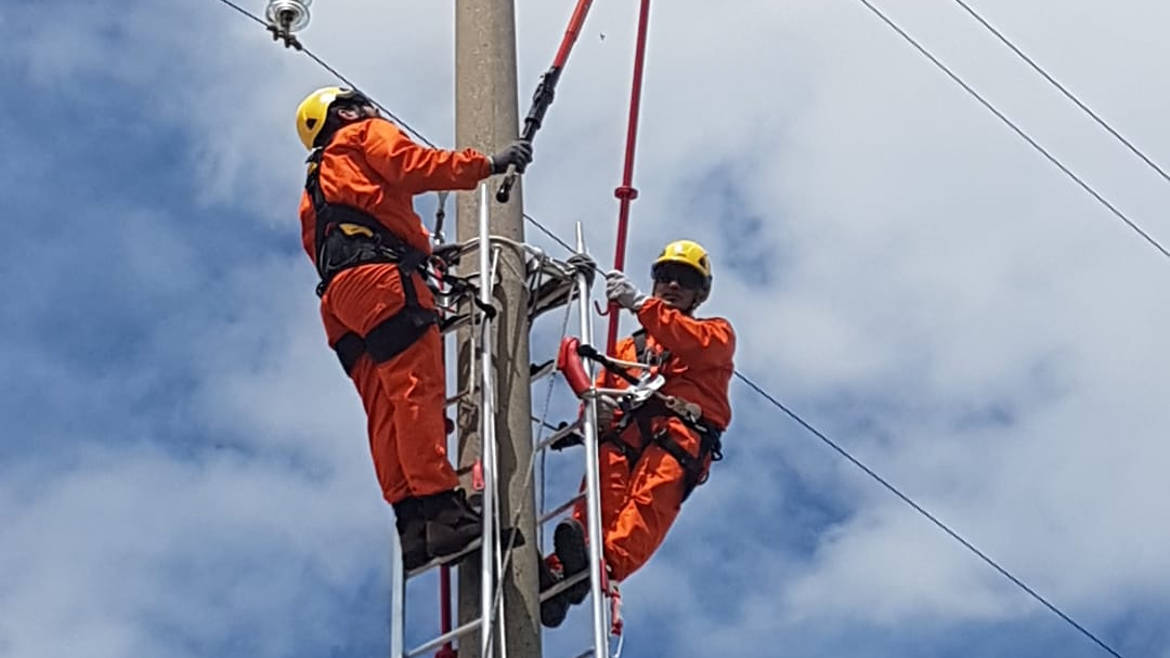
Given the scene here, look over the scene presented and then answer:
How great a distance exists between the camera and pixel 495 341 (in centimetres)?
732

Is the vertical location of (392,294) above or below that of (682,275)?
below

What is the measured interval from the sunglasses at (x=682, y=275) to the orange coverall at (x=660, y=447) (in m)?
0.31

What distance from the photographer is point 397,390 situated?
729 centimetres

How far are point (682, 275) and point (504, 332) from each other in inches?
86.5

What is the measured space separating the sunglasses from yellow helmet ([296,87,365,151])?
1.97 metres

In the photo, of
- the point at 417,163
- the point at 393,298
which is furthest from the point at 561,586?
the point at 417,163

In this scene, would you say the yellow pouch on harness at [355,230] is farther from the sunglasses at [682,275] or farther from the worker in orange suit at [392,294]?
the sunglasses at [682,275]

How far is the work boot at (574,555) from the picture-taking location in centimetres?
741

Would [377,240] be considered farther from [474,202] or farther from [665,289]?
[665,289]

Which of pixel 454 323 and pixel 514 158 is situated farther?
pixel 454 323

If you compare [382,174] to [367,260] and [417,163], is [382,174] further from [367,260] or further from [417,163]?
[367,260]

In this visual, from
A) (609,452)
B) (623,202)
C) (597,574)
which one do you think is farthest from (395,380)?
(623,202)

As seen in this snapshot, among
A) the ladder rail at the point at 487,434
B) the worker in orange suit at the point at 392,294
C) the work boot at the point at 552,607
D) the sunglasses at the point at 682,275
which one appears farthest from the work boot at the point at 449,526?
the sunglasses at the point at 682,275

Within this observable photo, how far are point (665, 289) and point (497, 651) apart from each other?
3191 mm
